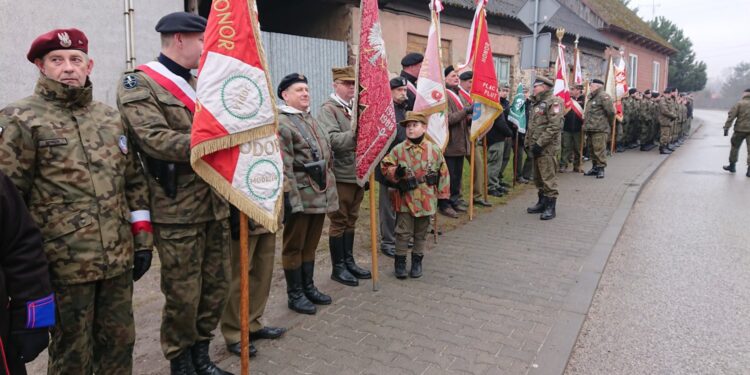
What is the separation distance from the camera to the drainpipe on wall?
23.9ft

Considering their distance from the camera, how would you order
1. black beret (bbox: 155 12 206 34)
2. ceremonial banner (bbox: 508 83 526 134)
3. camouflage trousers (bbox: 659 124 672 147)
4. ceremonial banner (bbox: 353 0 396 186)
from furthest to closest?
camouflage trousers (bbox: 659 124 672 147)
ceremonial banner (bbox: 508 83 526 134)
ceremonial banner (bbox: 353 0 396 186)
black beret (bbox: 155 12 206 34)

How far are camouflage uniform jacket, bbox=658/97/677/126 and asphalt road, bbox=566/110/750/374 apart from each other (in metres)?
7.93

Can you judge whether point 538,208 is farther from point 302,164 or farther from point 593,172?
point 302,164

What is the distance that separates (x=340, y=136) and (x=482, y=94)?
369cm

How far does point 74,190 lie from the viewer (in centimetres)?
238

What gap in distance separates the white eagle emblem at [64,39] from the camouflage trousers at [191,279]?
1032 mm

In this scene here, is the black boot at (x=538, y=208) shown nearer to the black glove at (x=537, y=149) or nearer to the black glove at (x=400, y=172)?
the black glove at (x=537, y=149)

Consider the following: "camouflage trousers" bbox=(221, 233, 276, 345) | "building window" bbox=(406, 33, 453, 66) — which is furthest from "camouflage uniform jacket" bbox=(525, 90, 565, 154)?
"camouflage trousers" bbox=(221, 233, 276, 345)

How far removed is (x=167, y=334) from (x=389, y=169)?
260 cm

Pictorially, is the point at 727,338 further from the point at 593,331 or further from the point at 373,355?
the point at 373,355

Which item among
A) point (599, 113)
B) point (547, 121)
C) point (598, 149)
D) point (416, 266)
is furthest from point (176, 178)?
point (599, 113)

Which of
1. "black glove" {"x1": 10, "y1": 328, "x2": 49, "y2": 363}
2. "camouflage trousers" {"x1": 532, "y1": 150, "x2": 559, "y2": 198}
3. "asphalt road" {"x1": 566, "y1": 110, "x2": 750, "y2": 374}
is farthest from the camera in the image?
"camouflage trousers" {"x1": 532, "y1": 150, "x2": 559, "y2": 198}

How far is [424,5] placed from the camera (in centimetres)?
1305

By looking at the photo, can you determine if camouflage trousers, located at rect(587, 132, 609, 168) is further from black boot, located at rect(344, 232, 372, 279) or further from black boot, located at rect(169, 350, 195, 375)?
black boot, located at rect(169, 350, 195, 375)
